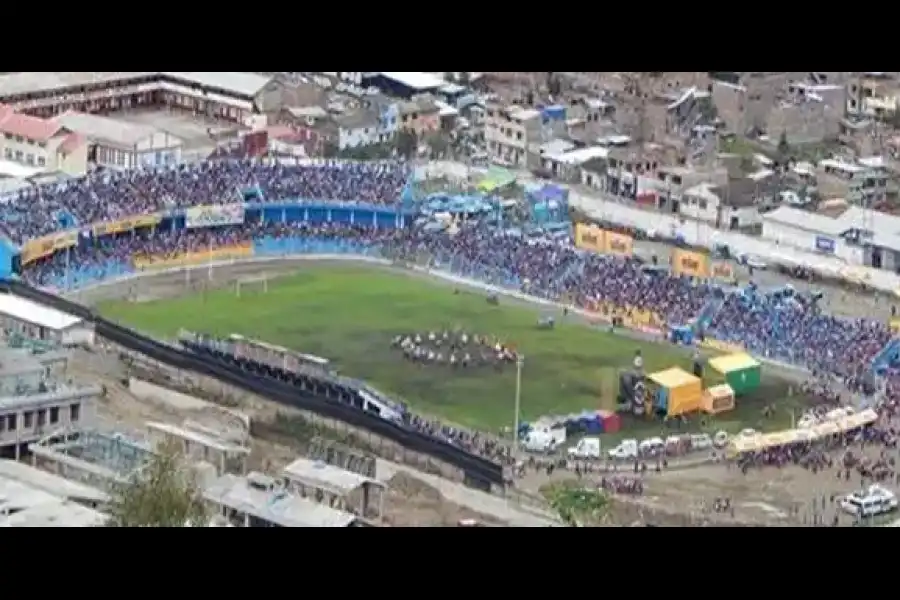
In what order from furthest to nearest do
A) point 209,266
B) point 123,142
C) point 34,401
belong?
1. point 123,142
2. point 209,266
3. point 34,401

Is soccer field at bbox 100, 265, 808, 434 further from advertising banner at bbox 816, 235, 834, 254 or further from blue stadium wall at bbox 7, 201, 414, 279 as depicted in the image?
advertising banner at bbox 816, 235, 834, 254

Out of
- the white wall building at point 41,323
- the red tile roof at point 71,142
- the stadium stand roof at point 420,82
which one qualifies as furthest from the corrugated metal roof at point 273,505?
the stadium stand roof at point 420,82

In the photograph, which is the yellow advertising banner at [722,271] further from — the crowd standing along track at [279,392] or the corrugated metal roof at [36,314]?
the corrugated metal roof at [36,314]

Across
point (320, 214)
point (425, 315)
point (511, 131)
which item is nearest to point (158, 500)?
point (425, 315)

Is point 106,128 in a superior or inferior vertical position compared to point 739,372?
superior

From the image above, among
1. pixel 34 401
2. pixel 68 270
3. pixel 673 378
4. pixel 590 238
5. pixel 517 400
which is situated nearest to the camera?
pixel 34 401

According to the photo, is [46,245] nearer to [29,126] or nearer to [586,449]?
[29,126]
